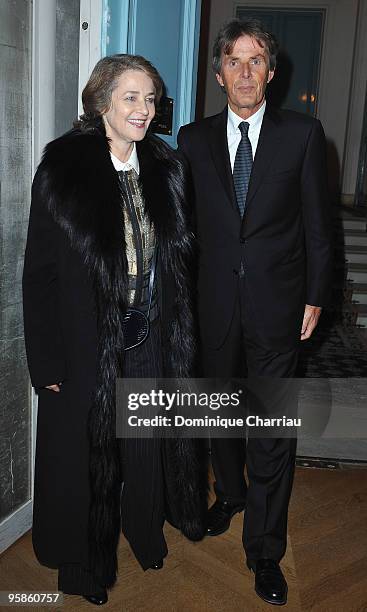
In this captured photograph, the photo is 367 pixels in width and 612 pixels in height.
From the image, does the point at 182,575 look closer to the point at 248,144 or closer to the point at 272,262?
the point at 272,262

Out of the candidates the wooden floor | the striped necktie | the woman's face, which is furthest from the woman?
the striped necktie

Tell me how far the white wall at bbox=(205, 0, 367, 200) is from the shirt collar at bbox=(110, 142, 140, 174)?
25.8 ft

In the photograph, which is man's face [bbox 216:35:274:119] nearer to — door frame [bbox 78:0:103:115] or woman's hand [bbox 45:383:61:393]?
door frame [bbox 78:0:103:115]

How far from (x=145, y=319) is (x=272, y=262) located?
A: 57cm

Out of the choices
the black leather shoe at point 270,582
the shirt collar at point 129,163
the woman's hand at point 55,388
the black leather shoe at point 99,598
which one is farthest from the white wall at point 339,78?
the black leather shoe at point 99,598

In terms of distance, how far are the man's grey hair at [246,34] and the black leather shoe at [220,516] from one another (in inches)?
78.7

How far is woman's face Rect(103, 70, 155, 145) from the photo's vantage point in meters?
1.99

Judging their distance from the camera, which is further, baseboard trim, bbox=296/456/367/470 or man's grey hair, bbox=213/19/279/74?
baseboard trim, bbox=296/456/367/470

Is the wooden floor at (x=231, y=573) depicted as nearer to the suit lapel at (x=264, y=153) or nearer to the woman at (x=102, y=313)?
the woman at (x=102, y=313)

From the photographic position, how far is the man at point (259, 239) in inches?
93.1

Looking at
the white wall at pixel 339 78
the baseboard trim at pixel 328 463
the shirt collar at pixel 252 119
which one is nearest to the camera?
the shirt collar at pixel 252 119

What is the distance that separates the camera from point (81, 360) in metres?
2.12

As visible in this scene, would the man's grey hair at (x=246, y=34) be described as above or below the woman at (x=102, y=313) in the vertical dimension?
above

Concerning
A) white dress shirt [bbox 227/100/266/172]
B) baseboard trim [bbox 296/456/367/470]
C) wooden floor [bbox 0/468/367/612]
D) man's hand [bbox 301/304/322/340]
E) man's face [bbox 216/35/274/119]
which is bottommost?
baseboard trim [bbox 296/456/367/470]
